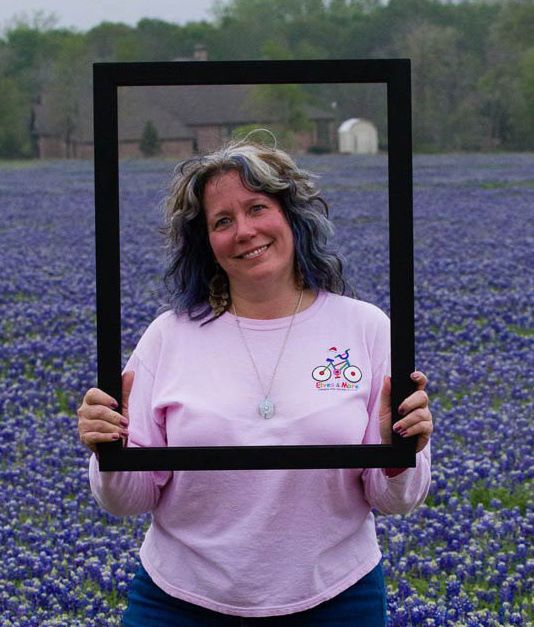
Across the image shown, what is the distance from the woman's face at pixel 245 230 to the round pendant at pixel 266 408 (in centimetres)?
28

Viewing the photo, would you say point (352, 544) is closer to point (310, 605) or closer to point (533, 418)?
point (310, 605)

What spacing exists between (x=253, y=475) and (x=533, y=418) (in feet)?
15.6

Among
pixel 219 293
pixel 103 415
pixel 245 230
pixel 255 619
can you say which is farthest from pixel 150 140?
pixel 255 619

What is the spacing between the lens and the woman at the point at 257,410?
2797 mm

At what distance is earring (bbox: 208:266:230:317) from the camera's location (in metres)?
2.95

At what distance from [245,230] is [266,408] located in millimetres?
376

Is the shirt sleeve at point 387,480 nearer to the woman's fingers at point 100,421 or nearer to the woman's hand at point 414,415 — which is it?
the woman's hand at point 414,415

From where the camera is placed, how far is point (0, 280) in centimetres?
1384

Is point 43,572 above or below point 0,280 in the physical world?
below

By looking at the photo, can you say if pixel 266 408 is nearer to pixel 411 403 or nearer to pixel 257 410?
pixel 257 410

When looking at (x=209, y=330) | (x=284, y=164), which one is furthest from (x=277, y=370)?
(x=284, y=164)

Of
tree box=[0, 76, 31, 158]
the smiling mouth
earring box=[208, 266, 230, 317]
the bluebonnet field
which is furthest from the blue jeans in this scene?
tree box=[0, 76, 31, 158]

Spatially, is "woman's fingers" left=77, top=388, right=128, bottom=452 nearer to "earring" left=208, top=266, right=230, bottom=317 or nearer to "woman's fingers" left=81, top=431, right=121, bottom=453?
"woman's fingers" left=81, top=431, right=121, bottom=453

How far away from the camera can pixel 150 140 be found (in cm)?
282
